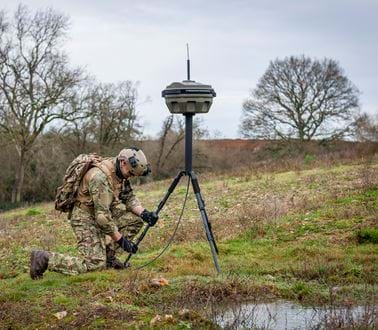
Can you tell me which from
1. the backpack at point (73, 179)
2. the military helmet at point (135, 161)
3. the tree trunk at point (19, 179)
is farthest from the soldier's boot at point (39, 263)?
the tree trunk at point (19, 179)

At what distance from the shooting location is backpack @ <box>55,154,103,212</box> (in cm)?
859

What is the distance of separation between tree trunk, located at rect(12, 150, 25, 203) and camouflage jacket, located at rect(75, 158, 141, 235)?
38165mm

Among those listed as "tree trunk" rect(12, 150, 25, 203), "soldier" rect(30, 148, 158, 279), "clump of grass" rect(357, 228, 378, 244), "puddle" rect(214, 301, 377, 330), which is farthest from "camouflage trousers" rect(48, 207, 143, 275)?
"tree trunk" rect(12, 150, 25, 203)

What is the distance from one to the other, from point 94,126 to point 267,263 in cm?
4074

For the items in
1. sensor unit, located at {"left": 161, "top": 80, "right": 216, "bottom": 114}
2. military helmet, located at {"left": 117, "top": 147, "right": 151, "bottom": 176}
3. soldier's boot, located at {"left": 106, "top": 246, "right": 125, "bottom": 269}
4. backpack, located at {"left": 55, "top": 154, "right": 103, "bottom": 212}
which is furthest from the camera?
soldier's boot, located at {"left": 106, "top": 246, "right": 125, "bottom": 269}

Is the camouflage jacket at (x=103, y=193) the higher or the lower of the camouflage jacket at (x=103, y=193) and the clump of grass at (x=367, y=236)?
the higher

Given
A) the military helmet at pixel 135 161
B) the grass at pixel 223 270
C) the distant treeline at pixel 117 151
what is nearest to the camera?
the grass at pixel 223 270

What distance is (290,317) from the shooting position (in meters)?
6.46

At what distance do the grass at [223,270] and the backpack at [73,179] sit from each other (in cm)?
102

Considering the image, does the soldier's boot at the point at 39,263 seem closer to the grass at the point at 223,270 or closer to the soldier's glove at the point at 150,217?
the grass at the point at 223,270

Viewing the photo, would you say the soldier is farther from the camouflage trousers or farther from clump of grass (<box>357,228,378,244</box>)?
clump of grass (<box>357,228,378,244</box>)

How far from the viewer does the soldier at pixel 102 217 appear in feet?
27.4

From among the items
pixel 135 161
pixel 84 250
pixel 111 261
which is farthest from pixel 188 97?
pixel 111 261

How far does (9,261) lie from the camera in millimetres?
11094
